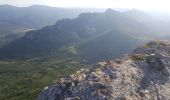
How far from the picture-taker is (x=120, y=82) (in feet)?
88.6

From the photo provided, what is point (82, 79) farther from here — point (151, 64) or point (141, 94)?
point (151, 64)

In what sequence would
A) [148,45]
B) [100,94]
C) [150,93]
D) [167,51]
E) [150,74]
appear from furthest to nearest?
1. [148,45]
2. [167,51]
3. [150,74]
4. [150,93]
5. [100,94]

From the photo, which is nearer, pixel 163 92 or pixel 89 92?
pixel 89 92

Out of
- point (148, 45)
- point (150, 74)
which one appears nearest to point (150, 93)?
point (150, 74)

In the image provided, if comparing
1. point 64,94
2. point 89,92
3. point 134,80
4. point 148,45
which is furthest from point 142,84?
point 148,45

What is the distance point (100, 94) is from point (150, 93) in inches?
181

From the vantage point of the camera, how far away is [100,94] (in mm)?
25109

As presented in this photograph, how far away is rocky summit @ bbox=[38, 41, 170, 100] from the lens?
1006 inches

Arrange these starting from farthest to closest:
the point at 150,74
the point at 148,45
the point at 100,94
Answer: the point at 148,45 → the point at 150,74 → the point at 100,94

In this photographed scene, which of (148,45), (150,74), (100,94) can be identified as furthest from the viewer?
(148,45)

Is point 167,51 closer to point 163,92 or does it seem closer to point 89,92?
point 163,92

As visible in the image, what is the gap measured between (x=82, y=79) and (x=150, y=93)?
581 cm

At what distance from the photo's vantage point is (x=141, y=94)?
26375mm

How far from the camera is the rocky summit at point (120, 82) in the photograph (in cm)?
2556
